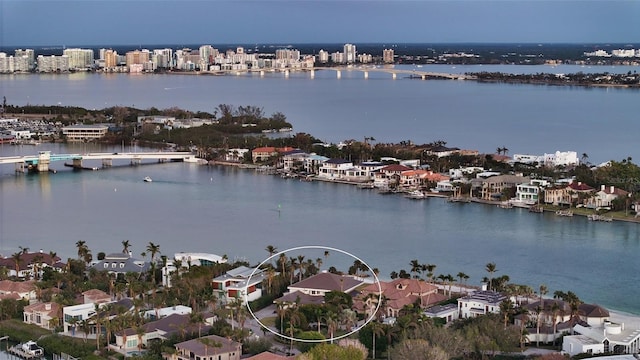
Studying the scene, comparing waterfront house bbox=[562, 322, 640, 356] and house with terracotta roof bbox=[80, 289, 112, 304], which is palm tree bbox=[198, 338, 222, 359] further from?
waterfront house bbox=[562, 322, 640, 356]

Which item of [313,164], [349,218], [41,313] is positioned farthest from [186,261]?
[313,164]

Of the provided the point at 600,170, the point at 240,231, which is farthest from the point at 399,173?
the point at 240,231

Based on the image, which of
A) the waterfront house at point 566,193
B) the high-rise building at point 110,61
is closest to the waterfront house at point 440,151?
the waterfront house at point 566,193

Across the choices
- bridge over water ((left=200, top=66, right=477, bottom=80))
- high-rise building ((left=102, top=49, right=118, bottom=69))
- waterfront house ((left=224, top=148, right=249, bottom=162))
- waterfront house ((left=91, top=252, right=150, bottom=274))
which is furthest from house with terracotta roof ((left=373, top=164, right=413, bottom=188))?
high-rise building ((left=102, top=49, right=118, bottom=69))

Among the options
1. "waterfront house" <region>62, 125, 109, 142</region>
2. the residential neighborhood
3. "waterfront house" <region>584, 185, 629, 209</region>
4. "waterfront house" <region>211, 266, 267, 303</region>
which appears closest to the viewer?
the residential neighborhood

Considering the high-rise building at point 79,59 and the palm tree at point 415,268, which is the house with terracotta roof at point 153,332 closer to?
the palm tree at point 415,268

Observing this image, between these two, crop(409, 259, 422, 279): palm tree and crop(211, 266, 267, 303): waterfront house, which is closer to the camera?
crop(211, 266, 267, 303): waterfront house
